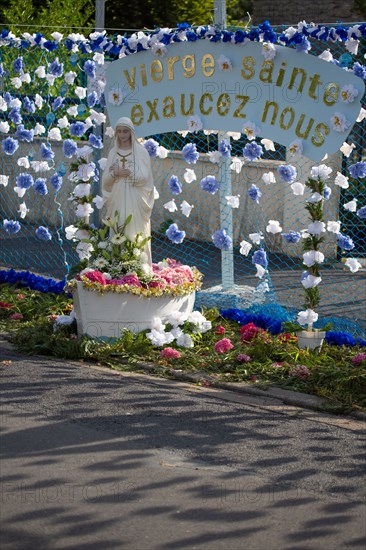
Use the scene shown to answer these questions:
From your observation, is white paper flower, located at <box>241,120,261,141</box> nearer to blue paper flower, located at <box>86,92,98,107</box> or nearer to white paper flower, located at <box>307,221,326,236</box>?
white paper flower, located at <box>307,221,326,236</box>

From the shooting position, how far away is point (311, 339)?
29.9 feet

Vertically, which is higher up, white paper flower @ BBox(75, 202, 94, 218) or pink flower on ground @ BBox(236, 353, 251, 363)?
white paper flower @ BBox(75, 202, 94, 218)

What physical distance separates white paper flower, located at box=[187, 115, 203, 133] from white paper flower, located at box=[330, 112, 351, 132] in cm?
142

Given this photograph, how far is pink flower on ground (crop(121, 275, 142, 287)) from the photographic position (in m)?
9.36

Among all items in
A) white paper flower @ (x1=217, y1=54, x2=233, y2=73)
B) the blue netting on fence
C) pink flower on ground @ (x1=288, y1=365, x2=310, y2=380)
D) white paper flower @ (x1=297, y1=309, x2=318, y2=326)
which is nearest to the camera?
pink flower on ground @ (x1=288, y1=365, x2=310, y2=380)

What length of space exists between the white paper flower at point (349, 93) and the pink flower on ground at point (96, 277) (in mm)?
2362

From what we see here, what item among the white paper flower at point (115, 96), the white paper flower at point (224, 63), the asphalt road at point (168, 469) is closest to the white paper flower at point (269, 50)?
the white paper flower at point (224, 63)

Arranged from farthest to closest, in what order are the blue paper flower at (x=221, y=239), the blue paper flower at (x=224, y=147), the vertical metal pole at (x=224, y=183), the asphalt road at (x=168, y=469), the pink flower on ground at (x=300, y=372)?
1. the vertical metal pole at (x=224, y=183)
2. the blue paper flower at (x=224, y=147)
3. the blue paper flower at (x=221, y=239)
4. the pink flower on ground at (x=300, y=372)
5. the asphalt road at (x=168, y=469)

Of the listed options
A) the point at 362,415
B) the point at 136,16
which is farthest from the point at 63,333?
the point at 136,16

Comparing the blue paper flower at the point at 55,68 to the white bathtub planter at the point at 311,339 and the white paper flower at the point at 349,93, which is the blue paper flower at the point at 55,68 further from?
the white bathtub planter at the point at 311,339

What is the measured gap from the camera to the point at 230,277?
11.3 m

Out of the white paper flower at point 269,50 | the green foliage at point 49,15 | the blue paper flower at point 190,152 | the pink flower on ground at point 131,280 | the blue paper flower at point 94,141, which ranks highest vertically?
the green foliage at point 49,15

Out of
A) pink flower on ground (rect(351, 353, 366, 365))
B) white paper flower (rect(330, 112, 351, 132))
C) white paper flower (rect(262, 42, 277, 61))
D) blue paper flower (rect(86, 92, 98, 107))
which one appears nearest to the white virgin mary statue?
blue paper flower (rect(86, 92, 98, 107))

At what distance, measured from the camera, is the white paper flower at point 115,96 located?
410 inches
